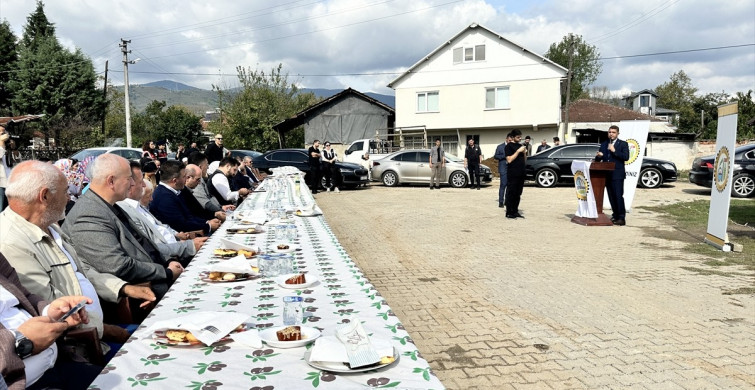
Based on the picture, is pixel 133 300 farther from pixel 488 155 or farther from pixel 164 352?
pixel 488 155

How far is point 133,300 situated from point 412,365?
2583mm

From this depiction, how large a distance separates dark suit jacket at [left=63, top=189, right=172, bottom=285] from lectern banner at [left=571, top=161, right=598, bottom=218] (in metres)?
9.06

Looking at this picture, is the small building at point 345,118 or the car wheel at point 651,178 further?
the small building at point 345,118

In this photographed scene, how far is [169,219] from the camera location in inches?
249

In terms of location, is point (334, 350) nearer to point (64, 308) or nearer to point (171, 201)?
point (64, 308)

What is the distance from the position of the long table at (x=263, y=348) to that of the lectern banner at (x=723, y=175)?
7114 millimetres

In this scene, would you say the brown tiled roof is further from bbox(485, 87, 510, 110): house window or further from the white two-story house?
bbox(485, 87, 510, 110): house window

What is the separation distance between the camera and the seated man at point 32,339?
2.08 meters

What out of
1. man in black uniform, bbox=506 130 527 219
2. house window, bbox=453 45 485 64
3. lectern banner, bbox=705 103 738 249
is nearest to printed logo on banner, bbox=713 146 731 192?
lectern banner, bbox=705 103 738 249

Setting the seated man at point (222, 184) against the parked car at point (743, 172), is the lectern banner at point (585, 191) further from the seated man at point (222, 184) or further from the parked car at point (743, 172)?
the parked car at point (743, 172)

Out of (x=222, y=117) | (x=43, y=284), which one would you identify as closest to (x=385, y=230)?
(x=43, y=284)

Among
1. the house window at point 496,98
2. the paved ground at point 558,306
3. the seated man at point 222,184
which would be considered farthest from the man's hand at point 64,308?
the house window at point 496,98

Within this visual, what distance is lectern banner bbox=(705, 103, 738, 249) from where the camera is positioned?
26.8 feet

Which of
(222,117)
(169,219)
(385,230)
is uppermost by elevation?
(222,117)
